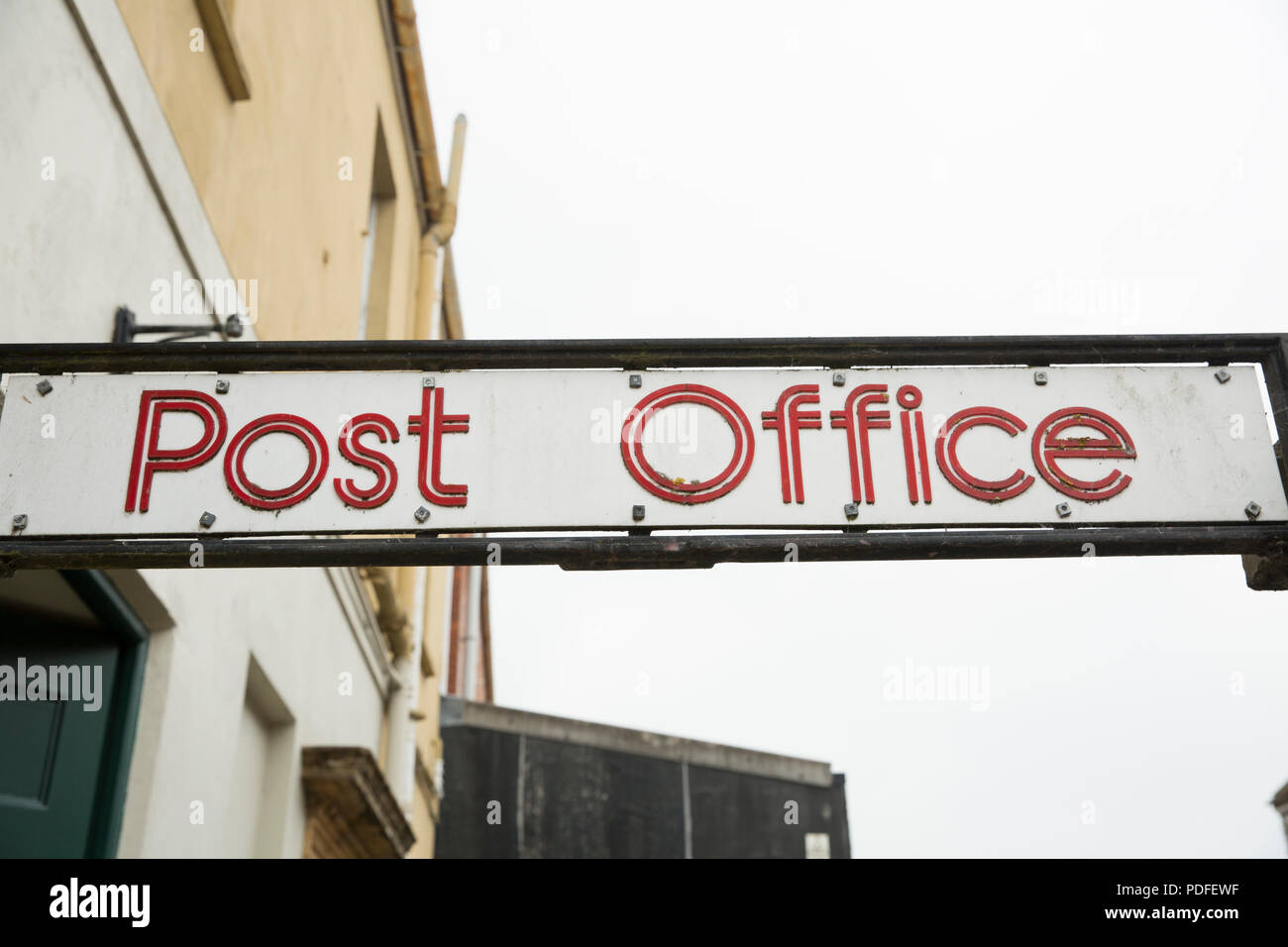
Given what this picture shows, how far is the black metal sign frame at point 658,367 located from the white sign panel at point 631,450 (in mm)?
31

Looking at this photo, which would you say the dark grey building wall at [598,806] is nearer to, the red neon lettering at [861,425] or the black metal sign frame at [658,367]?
the black metal sign frame at [658,367]

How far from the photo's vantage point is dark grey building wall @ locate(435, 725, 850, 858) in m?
15.0

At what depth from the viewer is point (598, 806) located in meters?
15.2

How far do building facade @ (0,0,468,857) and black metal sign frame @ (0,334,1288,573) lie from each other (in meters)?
0.34

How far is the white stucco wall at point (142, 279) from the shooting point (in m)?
4.00

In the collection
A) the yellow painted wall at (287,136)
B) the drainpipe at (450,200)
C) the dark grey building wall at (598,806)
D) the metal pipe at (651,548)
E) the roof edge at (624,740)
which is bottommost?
the metal pipe at (651,548)

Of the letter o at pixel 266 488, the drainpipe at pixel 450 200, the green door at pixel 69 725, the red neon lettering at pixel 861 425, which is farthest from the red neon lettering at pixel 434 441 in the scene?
the drainpipe at pixel 450 200

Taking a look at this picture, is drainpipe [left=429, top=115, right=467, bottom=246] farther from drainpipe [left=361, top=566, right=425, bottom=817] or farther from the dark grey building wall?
the dark grey building wall

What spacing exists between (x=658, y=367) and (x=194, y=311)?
10.2 ft

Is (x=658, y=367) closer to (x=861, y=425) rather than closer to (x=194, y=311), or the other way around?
(x=861, y=425)

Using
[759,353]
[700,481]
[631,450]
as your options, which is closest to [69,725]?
[631,450]

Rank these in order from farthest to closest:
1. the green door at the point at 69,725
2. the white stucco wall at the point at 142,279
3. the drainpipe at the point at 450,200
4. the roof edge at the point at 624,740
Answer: the roof edge at the point at 624,740
the drainpipe at the point at 450,200
the green door at the point at 69,725
the white stucco wall at the point at 142,279
